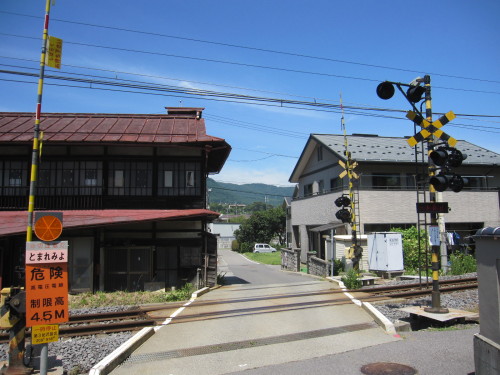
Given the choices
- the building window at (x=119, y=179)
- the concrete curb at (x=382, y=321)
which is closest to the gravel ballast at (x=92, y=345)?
the concrete curb at (x=382, y=321)

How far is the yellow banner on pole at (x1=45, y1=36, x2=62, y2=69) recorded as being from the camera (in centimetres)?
688

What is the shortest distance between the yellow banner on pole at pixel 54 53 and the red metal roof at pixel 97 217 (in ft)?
25.4

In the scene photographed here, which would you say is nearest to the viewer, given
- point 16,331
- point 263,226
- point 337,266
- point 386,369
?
point 386,369

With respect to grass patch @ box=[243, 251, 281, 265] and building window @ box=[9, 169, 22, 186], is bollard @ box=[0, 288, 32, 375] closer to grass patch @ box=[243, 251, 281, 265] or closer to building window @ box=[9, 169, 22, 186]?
building window @ box=[9, 169, 22, 186]

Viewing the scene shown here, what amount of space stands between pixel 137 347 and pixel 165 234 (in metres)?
8.66

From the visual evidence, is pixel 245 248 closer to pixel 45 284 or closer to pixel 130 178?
pixel 130 178

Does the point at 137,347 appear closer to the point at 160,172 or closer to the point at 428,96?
the point at 428,96

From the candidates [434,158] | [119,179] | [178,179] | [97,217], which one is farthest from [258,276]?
[434,158]

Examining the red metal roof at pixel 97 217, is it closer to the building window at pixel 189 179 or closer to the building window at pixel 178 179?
the building window at pixel 178 179

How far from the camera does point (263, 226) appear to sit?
59.7m

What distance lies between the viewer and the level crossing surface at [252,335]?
6918 mm

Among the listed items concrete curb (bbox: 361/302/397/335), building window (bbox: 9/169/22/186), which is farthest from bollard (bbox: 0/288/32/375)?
building window (bbox: 9/169/22/186)

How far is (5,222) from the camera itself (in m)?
14.4

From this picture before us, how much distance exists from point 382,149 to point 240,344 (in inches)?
825
